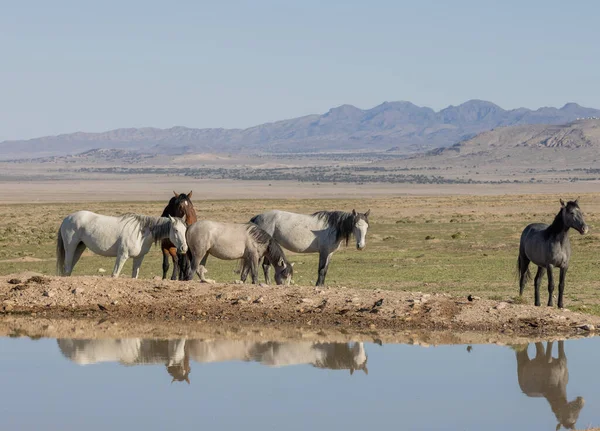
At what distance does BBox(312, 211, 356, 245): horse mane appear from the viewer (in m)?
19.4

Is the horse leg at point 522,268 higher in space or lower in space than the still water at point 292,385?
higher

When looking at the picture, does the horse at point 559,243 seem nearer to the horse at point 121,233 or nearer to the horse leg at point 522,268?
the horse leg at point 522,268

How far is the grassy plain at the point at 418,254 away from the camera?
2205cm

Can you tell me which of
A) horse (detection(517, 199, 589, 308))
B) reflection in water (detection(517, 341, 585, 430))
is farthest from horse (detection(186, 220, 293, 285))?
reflection in water (detection(517, 341, 585, 430))

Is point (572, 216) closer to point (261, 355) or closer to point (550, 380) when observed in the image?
point (550, 380)

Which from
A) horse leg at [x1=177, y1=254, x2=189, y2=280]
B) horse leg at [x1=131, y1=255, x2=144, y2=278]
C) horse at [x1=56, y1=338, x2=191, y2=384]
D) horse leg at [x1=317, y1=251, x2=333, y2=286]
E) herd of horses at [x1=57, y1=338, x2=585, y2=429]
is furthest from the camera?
horse leg at [x1=317, y1=251, x2=333, y2=286]

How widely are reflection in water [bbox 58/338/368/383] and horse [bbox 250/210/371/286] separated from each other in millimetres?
4717

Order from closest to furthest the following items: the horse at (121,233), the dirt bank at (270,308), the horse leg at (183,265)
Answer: the dirt bank at (270,308), the horse at (121,233), the horse leg at (183,265)

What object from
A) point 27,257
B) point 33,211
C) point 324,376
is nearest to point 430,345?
Result: point 324,376

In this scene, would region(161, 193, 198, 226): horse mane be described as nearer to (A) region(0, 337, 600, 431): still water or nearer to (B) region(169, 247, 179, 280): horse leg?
(B) region(169, 247, 179, 280): horse leg

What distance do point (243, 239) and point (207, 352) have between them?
4.29 meters

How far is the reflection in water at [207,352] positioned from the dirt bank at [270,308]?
4.59ft

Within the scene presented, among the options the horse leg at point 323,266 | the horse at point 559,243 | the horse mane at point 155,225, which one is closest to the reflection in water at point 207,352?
the horse mane at point 155,225

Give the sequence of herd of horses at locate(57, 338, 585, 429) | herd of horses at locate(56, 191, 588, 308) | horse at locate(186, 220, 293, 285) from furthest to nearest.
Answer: horse at locate(186, 220, 293, 285)
herd of horses at locate(56, 191, 588, 308)
herd of horses at locate(57, 338, 585, 429)
